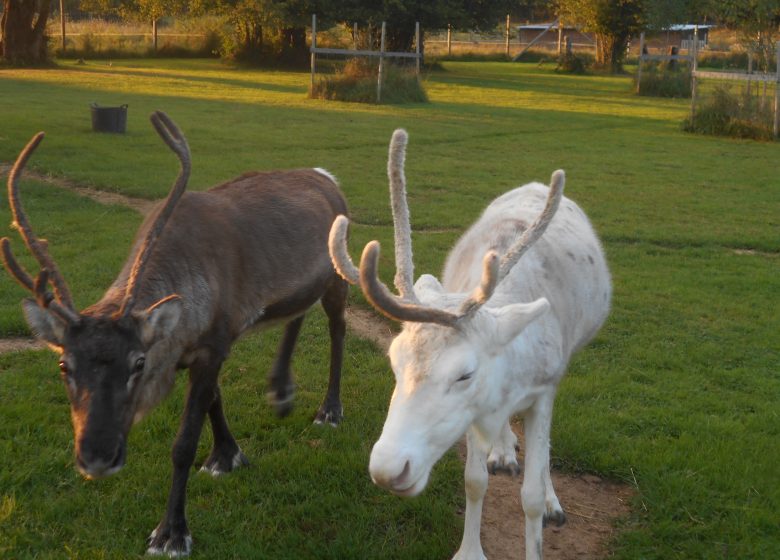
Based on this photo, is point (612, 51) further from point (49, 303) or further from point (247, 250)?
point (49, 303)

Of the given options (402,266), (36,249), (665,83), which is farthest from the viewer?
(665,83)

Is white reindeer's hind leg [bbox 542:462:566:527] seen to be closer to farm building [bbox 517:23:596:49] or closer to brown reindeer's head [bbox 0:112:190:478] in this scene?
brown reindeer's head [bbox 0:112:190:478]

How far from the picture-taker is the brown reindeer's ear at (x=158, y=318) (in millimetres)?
3691

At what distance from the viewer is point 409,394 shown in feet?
10.4

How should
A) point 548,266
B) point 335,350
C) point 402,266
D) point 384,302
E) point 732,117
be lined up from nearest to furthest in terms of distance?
1. point 384,302
2. point 402,266
3. point 548,266
4. point 335,350
5. point 732,117

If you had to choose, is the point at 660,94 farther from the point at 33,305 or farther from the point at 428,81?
the point at 33,305

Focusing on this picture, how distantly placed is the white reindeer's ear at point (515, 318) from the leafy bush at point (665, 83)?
3397 cm

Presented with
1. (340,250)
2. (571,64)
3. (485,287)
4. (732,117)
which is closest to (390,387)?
(340,250)

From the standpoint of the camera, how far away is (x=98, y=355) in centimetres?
353

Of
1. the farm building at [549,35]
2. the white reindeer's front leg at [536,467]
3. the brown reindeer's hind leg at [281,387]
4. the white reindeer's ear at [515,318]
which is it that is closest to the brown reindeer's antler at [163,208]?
the white reindeer's ear at [515,318]

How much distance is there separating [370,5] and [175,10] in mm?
9913

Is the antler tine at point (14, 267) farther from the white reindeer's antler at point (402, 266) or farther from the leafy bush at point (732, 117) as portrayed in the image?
the leafy bush at point (732, 117)

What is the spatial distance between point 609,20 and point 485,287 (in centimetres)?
4447

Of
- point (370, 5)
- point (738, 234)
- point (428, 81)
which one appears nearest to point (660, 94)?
point (428, 81)
